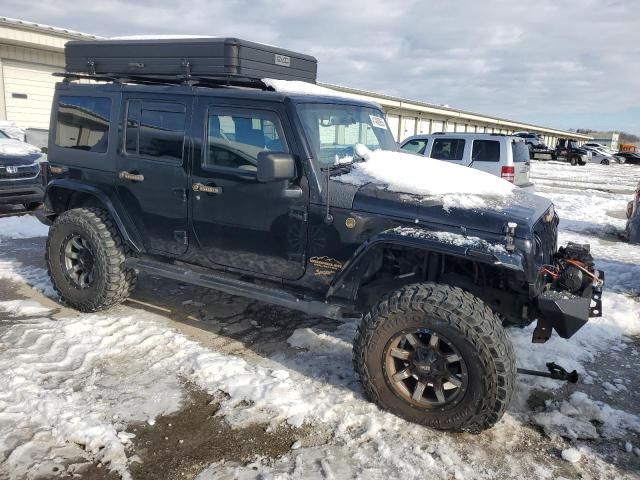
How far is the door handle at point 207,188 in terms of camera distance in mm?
4070

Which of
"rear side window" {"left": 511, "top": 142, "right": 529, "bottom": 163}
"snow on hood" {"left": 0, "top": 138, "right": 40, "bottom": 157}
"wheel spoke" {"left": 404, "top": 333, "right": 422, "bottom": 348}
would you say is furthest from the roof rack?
"rear side window" {"left": 511, "top": 142, "right": 529, "bottom": 163}

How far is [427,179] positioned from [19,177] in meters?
8.24

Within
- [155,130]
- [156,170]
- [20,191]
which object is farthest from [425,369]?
[20,191]

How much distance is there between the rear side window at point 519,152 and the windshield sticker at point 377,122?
274 inches

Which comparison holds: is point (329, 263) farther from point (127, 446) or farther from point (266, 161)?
point (127, 446)

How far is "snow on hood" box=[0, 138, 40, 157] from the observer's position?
9.26m

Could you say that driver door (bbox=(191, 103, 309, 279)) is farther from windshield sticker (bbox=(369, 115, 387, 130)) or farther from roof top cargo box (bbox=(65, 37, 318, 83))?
windshield sticker (bbox=(369, 115, 387, 130))

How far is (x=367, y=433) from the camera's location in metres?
3.19

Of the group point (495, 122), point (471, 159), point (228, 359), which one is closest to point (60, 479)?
point (228, 359)

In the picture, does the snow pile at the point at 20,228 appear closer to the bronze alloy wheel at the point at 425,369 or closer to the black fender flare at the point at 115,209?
the black fender flare at the point at 115,209

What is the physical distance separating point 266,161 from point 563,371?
2.63 meters

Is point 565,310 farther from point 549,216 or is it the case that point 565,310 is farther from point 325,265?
point 325,265

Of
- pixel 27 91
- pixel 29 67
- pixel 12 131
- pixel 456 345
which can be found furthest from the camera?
pixel 27 91

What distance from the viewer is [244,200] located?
13.0 ft
